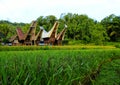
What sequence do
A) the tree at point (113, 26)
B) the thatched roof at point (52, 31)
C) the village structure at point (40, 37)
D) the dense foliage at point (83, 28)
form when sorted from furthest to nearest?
the tree at point (113, 26) → the dense foliage at point (83, 28) → the village structure at point (40, 37) → the thatched roof at point (52, 31)

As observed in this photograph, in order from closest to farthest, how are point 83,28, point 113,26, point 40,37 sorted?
point 40,37
point 83,28
point 113,26

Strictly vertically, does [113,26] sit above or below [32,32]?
above

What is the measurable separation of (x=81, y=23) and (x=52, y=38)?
13920 mm

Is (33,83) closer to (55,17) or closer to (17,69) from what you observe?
(17,69)

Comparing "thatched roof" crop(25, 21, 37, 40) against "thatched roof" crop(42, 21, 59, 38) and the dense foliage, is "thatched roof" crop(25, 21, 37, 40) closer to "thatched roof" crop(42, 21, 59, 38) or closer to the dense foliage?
"thatched roof" crop(42, 21, 59, 38)

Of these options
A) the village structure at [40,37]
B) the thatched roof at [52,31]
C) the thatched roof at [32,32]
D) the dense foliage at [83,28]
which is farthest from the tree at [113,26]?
the thatched roof at [32,32]

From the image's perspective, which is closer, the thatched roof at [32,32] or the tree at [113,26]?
the thatched roof at [32,32]

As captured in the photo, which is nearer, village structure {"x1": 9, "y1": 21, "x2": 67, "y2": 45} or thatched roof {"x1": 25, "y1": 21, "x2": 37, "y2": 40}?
thatched roof {"x1": 25, "y1": 21, "x2": 37, "y2": 40}

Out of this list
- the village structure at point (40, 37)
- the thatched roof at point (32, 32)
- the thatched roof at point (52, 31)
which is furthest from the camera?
the village structure at point (40, 37)

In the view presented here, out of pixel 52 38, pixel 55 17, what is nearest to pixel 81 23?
pixel 55 17

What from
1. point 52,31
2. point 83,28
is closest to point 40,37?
point 52,31

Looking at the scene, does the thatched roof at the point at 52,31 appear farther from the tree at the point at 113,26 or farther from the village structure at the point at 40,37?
the tree at the point at 113,26

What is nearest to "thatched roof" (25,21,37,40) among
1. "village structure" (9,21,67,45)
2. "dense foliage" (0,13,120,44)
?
"village structure" (9,21,67,45)

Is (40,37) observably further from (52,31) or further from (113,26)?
(113,26)
